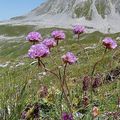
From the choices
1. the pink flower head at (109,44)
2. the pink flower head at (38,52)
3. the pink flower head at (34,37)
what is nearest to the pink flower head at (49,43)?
the pink flower head at (34,37)

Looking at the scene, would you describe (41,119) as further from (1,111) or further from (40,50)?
(40,50)

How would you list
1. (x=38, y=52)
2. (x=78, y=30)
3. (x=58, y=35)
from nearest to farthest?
(x=38, y=52), (x=58, y=35), (x=78, y=30)

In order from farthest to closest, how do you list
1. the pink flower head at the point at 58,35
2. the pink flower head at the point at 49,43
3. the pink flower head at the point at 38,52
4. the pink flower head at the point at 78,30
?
the pink flower head at the point at 78,30, the pink flower head at the point at 58,35, the pink flower head at the point at 49,43, the pink flower head at the point at 38,52

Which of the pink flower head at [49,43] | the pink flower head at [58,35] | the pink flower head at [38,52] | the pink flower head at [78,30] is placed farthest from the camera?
the pink flower head at [78,30]

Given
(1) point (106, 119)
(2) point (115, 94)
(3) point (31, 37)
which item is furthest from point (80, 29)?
(2) point (115, 94)

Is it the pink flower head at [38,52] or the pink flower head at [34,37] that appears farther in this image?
the pink flower head at [34,37]

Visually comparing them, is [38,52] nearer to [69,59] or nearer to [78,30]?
[69,59]

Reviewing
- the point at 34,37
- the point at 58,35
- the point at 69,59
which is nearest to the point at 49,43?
the point at 34,37

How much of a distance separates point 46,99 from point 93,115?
1.95 meters

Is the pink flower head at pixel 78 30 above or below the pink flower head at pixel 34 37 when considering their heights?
below

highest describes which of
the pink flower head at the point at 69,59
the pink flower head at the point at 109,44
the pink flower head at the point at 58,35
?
the pink flower head at the point at 58,35

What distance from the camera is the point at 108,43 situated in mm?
5297

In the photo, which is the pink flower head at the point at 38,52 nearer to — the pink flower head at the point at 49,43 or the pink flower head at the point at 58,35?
the pink flower head at the point at 49,43

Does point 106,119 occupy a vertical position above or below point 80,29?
below
